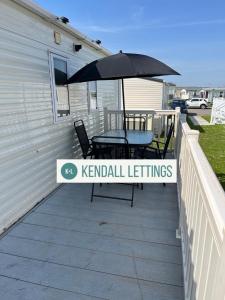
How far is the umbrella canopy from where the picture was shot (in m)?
3.14

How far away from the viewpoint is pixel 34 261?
2.16 metres

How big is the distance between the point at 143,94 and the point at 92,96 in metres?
10.0

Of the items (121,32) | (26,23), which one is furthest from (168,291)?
(121,32)

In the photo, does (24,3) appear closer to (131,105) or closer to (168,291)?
(168,291)

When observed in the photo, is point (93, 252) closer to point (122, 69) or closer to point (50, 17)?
point (122, 69)

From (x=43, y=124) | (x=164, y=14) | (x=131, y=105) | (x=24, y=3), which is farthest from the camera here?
(x=131, y=105)

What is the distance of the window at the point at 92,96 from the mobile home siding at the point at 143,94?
939 cm

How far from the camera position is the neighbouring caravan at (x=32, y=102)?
264 cm

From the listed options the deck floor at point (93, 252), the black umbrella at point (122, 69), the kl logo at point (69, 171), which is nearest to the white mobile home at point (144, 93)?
the black umbrella at point (122, 69)

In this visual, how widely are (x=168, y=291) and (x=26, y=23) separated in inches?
126

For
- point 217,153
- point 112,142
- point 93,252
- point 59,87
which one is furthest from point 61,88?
point 217,153

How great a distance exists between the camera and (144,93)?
15047 millimetres

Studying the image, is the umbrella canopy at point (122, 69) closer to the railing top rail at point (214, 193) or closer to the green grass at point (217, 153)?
the railing top rail at point (214, 193)

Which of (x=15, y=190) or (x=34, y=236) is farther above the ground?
(x=15, y=190)
